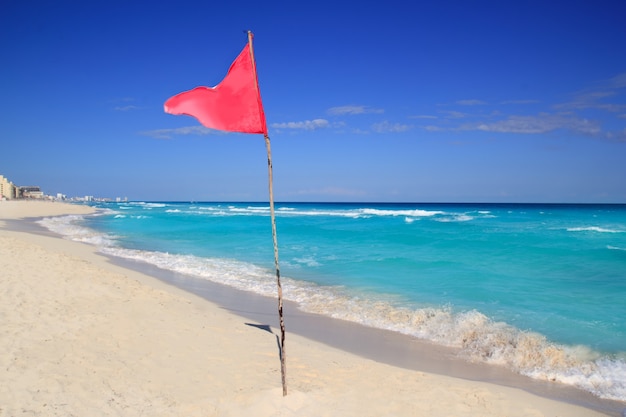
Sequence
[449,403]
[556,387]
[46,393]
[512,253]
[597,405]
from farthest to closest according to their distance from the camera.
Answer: [512,253]
[556,387]
[597,405]
[449,403]
[46,393]

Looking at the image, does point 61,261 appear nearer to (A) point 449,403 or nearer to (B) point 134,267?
(B) point 134,267

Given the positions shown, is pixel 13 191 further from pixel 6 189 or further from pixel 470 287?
pixel 470 287

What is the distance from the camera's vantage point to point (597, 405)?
513cm

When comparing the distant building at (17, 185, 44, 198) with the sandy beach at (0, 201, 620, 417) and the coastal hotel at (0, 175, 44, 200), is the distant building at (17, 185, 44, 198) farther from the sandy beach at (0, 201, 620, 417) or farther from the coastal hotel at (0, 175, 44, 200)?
the sandy beach at (0, 201, 620, 417)

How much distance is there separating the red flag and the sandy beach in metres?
3.07

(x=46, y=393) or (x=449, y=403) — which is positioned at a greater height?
(x=46, y=393)

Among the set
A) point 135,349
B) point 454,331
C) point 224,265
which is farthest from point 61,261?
point 454,331

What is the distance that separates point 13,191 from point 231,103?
11458cm

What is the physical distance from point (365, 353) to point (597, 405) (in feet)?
10.6

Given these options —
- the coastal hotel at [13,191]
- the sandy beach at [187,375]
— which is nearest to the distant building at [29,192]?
the coastal hotel at [13,191]

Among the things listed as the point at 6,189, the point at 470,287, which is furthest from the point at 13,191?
the point at 470,287

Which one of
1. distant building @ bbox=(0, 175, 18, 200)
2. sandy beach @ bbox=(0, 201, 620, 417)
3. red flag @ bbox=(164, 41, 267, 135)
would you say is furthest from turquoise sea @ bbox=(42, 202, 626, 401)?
distant building @ bbox=(0, 175, 18, 200)

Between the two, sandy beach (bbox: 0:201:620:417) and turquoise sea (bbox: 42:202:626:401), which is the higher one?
sandy beach (bbox: 0:201:620:417)

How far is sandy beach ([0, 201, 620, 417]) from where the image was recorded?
14.3ft
